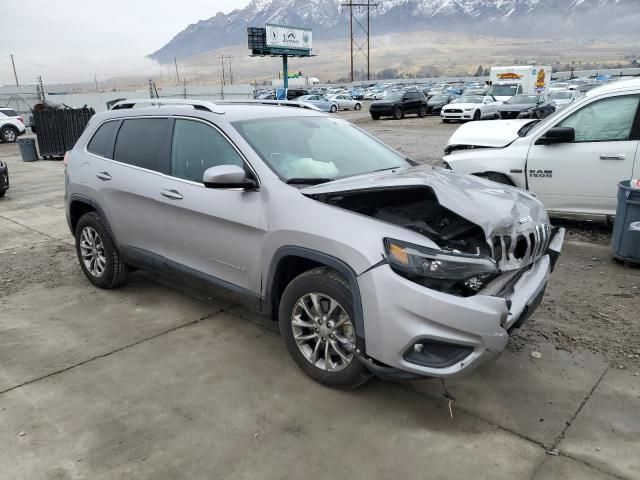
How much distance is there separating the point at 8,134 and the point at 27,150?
28.5 ft

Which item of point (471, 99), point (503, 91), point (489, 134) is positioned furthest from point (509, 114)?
point (489, 134)

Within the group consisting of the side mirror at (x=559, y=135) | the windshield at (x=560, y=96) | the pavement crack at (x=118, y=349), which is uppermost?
the side mirror at (x=559, y=135)

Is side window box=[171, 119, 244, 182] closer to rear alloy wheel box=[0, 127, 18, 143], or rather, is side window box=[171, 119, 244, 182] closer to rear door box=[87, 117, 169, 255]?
rear door box=[87, 117, 169, 255]

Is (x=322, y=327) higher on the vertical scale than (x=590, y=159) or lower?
lower

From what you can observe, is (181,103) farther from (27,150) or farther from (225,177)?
(27,150)

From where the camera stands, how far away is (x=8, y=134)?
2395 cm

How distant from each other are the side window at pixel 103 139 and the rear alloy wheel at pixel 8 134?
2248 cm

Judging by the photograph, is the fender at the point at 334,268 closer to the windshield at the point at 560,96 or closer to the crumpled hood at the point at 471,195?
the crumpled hood at the point at 471,195

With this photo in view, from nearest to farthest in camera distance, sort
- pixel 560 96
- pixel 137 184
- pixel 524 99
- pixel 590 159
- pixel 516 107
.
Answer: pixel 137 184 < pixel 590 159 < pixel 516 107 < pixel 524 99 < pixel 560 96

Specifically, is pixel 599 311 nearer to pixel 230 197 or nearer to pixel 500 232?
pixel 500 232

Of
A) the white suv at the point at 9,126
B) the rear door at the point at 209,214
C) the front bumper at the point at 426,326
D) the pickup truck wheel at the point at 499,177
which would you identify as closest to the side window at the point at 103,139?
the rear door at the point at 209,214

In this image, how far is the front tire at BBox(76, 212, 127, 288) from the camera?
193 inches

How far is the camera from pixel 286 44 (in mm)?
49250

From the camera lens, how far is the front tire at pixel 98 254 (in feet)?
16.1
